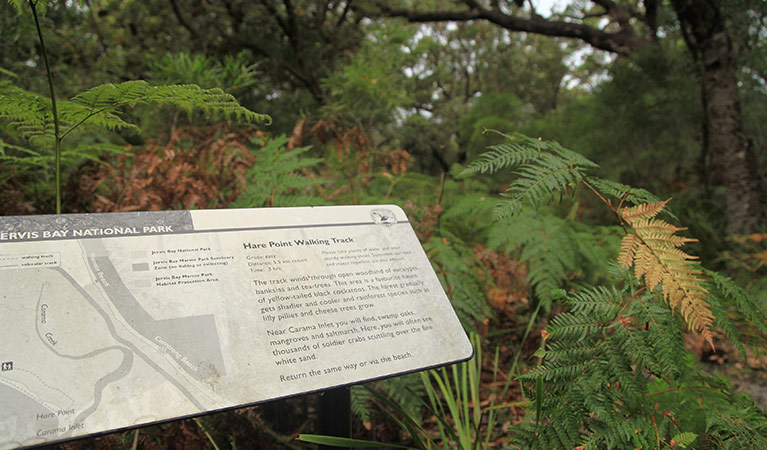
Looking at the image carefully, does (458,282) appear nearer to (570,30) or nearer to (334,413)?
(334,413)

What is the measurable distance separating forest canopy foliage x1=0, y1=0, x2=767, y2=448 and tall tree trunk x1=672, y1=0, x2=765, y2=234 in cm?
2

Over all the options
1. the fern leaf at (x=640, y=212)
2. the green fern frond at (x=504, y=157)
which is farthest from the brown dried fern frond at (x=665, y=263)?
the green fern frond at (x=504, y=157)

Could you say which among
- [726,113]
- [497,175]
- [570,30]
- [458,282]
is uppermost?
[570,30]

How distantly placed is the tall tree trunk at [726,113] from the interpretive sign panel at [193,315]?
4.40 meters

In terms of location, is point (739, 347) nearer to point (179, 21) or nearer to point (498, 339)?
point (498, 339)

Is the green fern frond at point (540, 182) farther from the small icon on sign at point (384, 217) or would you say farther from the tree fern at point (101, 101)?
the tree fern at point (101, 101)

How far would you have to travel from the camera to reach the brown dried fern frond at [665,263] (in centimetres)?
109

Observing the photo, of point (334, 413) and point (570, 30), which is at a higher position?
point (570, 30)

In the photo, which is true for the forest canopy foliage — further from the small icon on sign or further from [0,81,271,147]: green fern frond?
the small icon on sign

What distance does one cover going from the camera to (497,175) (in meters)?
7.32

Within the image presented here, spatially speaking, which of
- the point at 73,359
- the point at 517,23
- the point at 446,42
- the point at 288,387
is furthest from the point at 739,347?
the point at 446,42

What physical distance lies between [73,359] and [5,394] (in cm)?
12

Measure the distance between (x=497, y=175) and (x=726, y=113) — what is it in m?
3.28

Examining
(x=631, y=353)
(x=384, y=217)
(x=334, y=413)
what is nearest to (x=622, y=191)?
(x=631, y=353)
